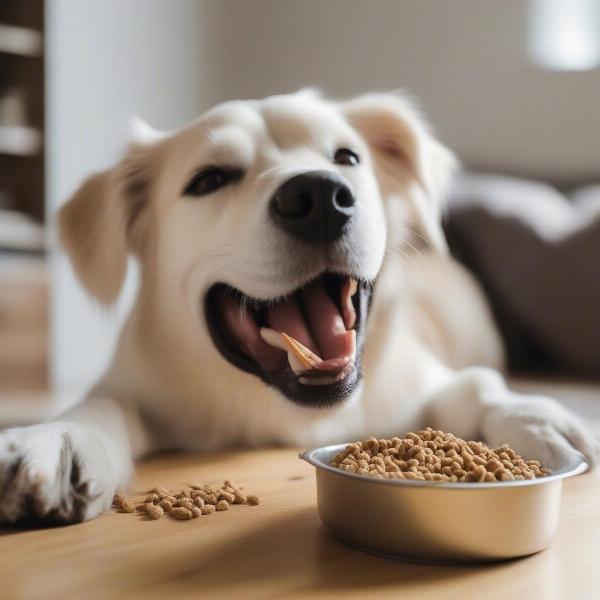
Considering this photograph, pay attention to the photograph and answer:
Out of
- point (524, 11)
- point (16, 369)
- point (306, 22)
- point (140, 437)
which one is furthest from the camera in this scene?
point (306, 22)

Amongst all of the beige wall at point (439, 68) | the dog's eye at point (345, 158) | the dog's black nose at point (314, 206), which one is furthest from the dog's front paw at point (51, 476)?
the beige wall at point (439, 68)

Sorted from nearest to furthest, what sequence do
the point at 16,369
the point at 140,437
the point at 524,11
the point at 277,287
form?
the point at 277,287
the point at 140,437
the point at 16,369
the point at 524,11

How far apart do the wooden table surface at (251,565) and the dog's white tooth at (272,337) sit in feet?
0.91

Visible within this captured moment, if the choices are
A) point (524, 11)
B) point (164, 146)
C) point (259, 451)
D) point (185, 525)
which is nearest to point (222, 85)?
point (524, 11)

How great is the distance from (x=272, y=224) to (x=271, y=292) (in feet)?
0.31

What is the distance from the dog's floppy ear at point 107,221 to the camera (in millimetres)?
1400

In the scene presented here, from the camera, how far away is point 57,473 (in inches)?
32.5

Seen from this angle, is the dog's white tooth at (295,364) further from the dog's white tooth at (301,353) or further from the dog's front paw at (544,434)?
the dog's front paw at (544,434)

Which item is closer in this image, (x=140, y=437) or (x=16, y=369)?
(x=140, y=437)

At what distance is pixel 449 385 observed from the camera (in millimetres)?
1438

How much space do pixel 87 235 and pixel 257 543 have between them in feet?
2.61

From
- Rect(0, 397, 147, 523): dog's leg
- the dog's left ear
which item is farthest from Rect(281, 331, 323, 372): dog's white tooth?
the dog's left ear

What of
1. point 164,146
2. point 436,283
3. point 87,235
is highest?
point 164,146

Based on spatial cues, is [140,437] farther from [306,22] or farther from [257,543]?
[306,22]
